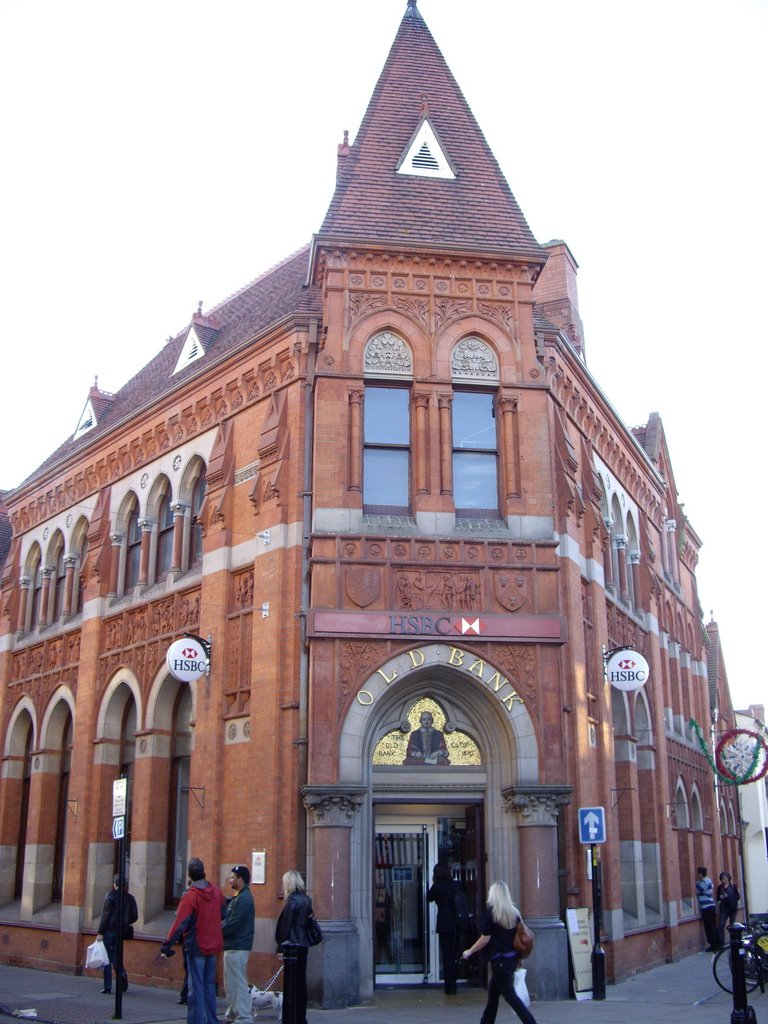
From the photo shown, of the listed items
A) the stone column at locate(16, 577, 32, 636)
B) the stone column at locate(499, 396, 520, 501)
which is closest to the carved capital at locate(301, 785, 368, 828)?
the stone column at locate(499, 396, 520, 501)

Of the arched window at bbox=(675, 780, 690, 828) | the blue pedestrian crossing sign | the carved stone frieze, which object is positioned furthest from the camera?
the arched window at bbox=(675, 780, 690, 828)

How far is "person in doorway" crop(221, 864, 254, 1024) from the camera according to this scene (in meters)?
13.3

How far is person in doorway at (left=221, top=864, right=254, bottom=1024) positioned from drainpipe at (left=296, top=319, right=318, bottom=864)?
133 inches

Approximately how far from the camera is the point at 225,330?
991 inches

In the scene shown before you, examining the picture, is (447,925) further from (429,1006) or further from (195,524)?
(195,524)

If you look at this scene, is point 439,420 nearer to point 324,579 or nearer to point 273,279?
point 324,579

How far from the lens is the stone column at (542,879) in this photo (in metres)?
16.2

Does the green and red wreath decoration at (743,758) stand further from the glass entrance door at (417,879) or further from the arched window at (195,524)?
the arched window at (195,524)

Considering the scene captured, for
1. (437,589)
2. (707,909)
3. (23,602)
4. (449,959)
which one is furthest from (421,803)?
(23,602)

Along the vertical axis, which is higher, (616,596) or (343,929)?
(616,596)

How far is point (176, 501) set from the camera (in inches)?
890

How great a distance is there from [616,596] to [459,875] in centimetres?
865

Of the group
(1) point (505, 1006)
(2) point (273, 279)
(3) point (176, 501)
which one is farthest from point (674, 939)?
(2) point (273, 279)

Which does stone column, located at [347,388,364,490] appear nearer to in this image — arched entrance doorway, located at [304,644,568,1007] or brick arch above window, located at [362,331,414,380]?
brick arch above window, located at [362,331,414,380]
